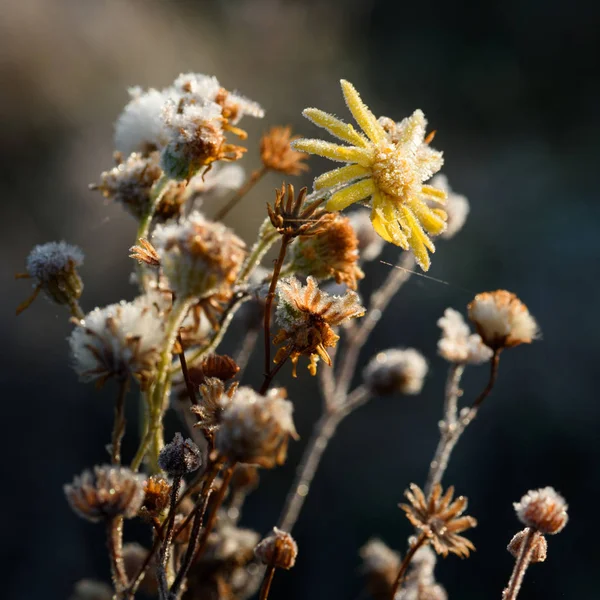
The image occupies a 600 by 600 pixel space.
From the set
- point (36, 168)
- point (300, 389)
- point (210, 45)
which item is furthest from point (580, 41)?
point (36, 168)

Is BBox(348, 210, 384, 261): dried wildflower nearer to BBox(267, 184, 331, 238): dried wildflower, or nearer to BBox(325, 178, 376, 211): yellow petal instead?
BBox(325, 178, 376, 211): yellow petal

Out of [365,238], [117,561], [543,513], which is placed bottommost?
[117,561]

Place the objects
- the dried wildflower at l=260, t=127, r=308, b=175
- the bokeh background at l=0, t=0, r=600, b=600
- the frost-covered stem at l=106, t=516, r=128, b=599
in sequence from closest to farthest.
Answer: the frost-covered stem at l=106, t=516, r=128, b=599 < the dried wildflower at l=260, t=127, r=308, b=175 < the bokeh background at l=0, t=0, r=600, b=600

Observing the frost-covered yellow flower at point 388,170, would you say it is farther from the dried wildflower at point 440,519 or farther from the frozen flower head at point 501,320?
the dried wildflower at point 440,519

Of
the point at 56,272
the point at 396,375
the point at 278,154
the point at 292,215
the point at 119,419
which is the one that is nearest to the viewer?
the point at 119,419

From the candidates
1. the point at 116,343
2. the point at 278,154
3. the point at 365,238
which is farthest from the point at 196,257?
the point at 365,238

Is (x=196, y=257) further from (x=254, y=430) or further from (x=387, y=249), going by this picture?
(x=387, y=249)

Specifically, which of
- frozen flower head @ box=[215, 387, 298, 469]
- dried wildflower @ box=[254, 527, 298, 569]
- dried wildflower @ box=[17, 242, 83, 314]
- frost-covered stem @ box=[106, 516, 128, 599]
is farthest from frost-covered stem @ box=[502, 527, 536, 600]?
dried wildflower @ box=[17, 242, 83, 314]
